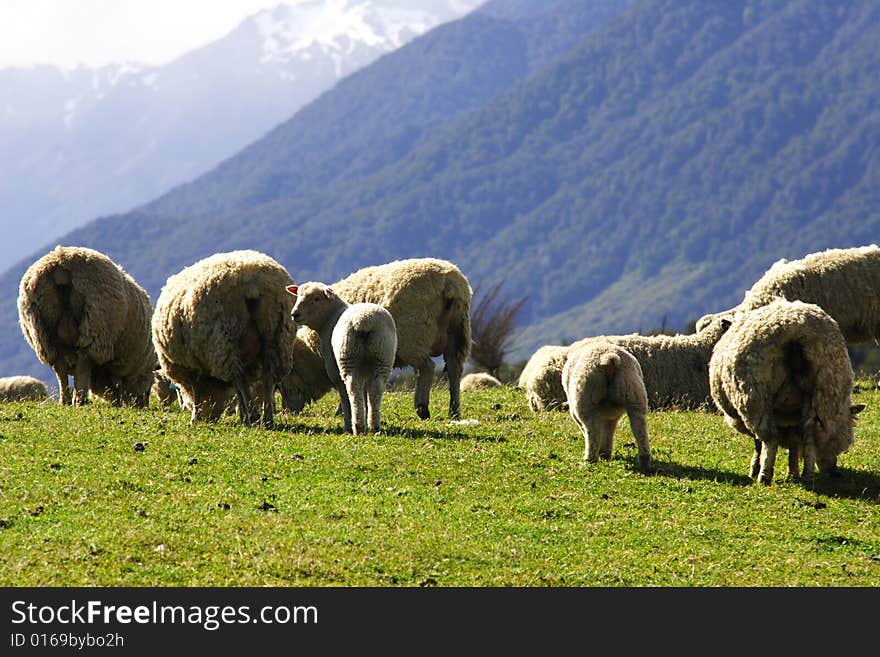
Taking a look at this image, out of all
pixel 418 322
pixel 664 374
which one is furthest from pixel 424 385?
pixel 664 374

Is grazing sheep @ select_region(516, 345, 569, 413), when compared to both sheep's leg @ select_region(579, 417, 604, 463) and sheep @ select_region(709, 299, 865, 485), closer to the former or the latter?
sheep's leg @ select_region(579, 417, 604, 463)

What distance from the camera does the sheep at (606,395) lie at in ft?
44.9

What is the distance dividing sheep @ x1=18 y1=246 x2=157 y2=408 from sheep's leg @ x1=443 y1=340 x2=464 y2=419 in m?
4.64

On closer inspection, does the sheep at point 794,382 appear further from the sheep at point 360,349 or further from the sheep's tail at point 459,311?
the sheep's tail at point 459,311

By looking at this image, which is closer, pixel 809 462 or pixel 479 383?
pixel 809 462

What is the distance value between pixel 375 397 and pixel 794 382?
509 cm

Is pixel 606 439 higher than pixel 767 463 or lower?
higher

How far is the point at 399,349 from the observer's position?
18094mm

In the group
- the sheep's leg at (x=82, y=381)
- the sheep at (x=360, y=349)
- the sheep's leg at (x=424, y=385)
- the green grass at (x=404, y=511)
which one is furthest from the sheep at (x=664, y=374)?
the sheep's leg at (x=82, y=381)

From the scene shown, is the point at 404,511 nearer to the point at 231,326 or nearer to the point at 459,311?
the point at 231,326

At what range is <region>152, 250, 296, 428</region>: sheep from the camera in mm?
15992

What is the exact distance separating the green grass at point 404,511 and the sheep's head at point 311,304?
55.6 inches

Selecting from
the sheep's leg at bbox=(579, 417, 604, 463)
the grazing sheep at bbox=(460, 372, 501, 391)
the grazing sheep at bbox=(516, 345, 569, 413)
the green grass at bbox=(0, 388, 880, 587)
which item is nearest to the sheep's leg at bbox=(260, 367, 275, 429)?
the green grass at bbox=(0, 388, 880, 587)
